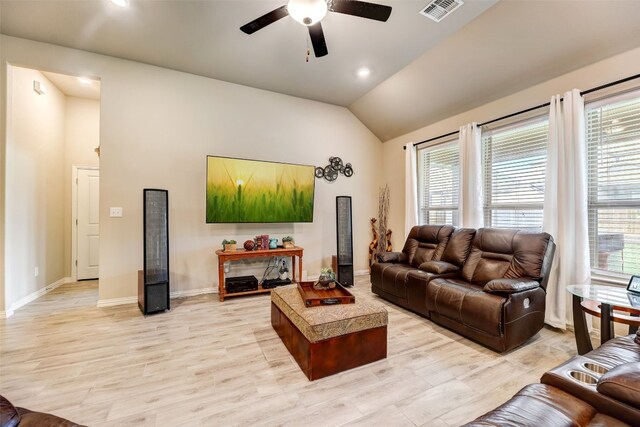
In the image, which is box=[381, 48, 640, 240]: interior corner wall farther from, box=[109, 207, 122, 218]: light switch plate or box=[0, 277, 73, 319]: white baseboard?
box=[0, 277, 73, 319]: white baseboard

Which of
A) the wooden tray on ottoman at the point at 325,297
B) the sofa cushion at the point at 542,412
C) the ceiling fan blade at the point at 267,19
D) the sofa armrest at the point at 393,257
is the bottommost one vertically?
the sofa cushion at the point at 542,412

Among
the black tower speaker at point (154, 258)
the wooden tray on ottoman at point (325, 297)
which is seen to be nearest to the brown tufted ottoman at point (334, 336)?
the wooden tray on ottoman at point (325, 297)

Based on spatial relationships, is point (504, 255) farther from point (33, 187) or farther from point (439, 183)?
point (33, 187)

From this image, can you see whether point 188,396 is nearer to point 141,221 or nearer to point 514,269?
point 141,221

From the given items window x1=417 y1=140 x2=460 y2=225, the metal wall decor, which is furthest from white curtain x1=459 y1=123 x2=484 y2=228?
the metal wall decor

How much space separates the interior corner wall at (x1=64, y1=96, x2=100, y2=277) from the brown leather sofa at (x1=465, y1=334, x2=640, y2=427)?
20.5 feet

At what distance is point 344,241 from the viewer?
15.1 ft

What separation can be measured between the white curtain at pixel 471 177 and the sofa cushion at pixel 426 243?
0.34 meters

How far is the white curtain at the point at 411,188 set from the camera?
4.68 meters

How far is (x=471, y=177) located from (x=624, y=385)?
3035mm

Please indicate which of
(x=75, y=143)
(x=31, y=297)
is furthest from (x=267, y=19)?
(x=31, y=297)

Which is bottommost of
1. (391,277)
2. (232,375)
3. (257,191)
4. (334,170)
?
(232,375)

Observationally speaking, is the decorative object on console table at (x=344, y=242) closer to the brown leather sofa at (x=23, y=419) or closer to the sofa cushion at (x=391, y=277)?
the sofa cushion at (x=391, y=277)

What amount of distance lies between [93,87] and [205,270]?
3568mm
